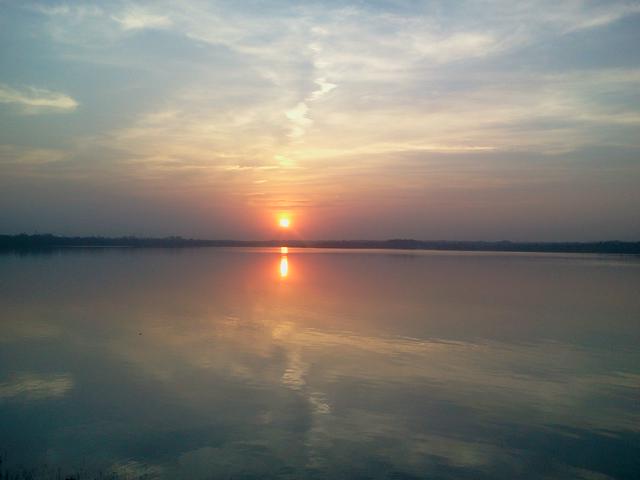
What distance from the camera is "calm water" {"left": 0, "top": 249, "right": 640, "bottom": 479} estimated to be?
25.1ft

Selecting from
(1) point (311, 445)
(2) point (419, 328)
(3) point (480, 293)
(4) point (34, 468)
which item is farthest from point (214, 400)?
(3) point (480, 293)

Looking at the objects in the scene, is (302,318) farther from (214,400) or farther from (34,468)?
(34,468)

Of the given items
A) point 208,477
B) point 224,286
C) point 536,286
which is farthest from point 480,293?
point 208,477

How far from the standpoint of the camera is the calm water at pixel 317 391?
766 cm

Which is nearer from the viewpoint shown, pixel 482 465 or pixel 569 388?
pixel 482 465

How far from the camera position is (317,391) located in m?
10.8

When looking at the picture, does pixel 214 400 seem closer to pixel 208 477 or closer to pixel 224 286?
pixel 208 477

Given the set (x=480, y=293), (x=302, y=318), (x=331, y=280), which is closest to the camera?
(x=302, y=318)

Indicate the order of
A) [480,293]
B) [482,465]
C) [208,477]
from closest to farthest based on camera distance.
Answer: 1. [208,477]
2. [482,465]
3. [480,293]

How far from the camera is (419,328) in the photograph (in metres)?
18.0

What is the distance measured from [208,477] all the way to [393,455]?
2.49 metres

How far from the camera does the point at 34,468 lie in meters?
7.14

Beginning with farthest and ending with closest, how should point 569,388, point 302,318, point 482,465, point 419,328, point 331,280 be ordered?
point 331,280 → point 302,318 → point 419,328 → point 569,388 → point 482,465

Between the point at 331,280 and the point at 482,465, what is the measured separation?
2933 cm
